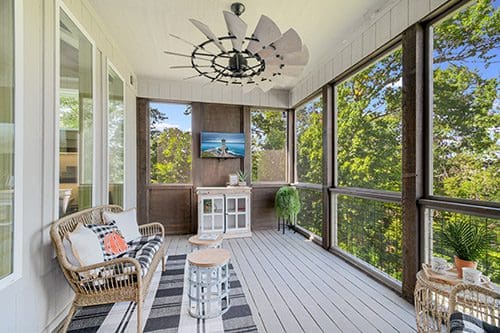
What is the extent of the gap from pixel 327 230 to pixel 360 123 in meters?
1.76

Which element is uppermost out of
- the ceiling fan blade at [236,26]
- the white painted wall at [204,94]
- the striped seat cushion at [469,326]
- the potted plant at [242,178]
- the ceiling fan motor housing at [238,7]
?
the ceiling fan motor housing at [238,7]

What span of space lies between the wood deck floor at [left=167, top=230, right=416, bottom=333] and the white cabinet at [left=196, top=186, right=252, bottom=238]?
74 centimetres

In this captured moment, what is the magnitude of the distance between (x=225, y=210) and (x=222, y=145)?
1.36m

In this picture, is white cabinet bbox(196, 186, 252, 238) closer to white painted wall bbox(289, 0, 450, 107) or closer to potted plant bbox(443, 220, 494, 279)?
white painted wall bbox(289, 0, 450, 107)

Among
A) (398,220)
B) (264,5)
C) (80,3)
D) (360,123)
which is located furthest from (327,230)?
(80,3)

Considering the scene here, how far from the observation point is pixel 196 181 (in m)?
5.03

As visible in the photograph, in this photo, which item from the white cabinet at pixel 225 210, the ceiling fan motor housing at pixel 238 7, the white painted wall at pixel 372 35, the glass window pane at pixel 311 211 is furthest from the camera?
the white cabinet at pixel 225 210

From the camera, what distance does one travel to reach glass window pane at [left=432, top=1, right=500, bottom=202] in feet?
6.23

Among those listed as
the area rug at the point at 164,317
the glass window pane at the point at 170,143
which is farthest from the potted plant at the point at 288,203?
the area rug at the point at 164,317

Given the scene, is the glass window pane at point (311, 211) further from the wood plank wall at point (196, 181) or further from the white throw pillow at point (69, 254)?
the white throw pillow at point (69, 254)

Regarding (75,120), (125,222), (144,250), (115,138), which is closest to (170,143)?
(115,138)

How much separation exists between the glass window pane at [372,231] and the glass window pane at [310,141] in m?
0.89

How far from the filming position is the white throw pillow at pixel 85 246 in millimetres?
1920

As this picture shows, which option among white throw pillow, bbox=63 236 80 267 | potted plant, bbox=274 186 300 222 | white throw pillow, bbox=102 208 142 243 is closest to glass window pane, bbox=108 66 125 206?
white throw pillow, bbox=102 208 142 243
